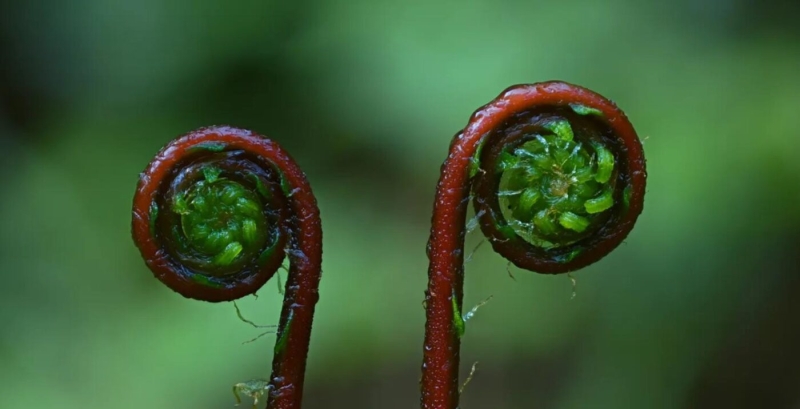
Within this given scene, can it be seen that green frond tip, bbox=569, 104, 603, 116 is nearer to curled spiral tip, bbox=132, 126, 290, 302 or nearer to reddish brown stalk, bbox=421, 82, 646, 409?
reddish brown stalk, bbox=421, 82, 646, 409

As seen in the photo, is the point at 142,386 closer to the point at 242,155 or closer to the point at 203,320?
the point at 203,320

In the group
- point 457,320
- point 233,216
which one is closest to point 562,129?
point 457,320

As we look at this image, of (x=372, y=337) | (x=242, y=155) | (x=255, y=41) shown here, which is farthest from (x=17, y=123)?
(x=242, y=155)

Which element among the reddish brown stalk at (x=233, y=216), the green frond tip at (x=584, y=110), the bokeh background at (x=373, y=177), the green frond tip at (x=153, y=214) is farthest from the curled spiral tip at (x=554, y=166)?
the bokeh background at (x=373, y=177)

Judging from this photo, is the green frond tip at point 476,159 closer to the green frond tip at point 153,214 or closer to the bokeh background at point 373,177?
the green frond tip at point 153,214

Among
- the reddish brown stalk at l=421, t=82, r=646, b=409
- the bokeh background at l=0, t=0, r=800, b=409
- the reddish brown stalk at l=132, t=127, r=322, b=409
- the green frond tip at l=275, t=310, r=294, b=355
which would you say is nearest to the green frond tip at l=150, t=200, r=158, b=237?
the reddish brown stalk at l=132, t=127, r=322, b=409

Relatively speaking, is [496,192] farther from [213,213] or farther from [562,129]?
[213,213]

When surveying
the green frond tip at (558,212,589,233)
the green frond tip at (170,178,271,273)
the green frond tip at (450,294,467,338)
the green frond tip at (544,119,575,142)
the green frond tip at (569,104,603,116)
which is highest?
the green frond tip at (569,104,603,116)
